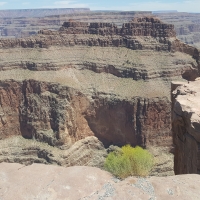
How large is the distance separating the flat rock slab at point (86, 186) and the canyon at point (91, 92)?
3531cm

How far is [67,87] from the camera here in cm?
6531

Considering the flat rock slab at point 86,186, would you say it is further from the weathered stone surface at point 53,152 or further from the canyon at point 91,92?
the weathered stone surface at point 53,152

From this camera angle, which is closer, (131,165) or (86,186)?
(86,186)

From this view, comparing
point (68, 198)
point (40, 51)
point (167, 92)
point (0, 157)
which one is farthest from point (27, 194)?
point (40, 51)

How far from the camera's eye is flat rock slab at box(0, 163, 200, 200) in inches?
720

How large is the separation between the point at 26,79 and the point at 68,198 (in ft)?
172

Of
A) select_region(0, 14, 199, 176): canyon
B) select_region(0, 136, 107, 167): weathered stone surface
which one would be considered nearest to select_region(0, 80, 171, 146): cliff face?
select_region(0, 14, 199, 176): canyon

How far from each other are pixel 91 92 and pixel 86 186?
4811 centimetres

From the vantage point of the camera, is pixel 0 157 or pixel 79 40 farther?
pixel 79 40

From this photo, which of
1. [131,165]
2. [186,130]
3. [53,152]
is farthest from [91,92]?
[186,130]

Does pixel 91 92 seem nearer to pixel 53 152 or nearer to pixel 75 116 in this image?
pixel 75 116

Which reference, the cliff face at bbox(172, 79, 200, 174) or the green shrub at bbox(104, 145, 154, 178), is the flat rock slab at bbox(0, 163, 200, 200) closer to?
the cliff face at bbox(172, 79, 200, 174)

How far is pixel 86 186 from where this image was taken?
1930 cm

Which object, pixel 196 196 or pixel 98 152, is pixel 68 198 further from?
pixel 98 152
